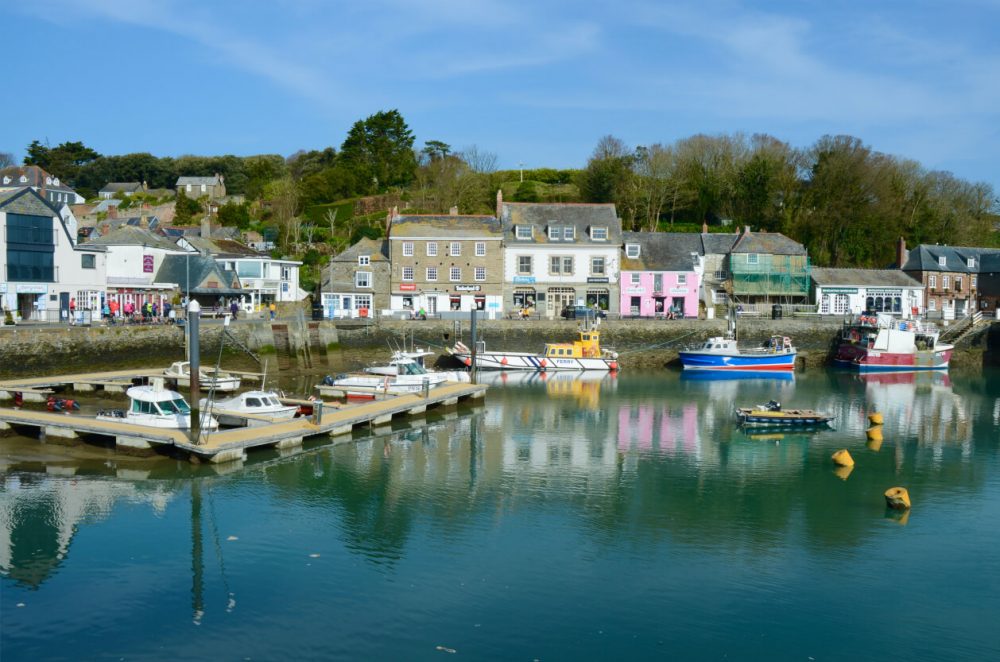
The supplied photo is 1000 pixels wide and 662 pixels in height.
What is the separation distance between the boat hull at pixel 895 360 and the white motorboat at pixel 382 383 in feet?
86.9

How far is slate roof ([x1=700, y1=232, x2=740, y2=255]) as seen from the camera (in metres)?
57.9

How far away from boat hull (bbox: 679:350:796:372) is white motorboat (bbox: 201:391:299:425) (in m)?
24.9

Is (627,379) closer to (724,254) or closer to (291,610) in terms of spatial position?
(724,254)

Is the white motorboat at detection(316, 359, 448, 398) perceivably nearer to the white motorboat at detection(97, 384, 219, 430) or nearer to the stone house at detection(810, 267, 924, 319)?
the white motorboat at detection(97, 384, 219, 430)

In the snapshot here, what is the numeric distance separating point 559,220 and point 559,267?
3507mm

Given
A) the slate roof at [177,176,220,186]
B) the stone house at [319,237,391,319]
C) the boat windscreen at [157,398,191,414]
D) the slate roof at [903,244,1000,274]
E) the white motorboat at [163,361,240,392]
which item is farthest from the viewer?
the slate roof at [177,176,220,186]

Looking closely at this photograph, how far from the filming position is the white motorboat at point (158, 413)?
78.4ft

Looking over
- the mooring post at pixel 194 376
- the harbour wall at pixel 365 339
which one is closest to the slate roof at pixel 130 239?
the harbour wall at pixel 365 339

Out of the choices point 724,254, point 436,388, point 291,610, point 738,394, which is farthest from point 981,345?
point 291,610

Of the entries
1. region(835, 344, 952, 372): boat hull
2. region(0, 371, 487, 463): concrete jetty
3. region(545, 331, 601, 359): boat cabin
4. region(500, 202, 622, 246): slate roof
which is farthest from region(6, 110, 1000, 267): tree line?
region(0, 371, 487, 463): concrete jetty

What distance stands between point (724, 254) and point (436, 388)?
30955 mm

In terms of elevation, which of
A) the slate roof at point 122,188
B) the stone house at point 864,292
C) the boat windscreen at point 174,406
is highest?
the slate roof at point 122,188

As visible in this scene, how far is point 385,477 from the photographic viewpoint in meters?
22.1

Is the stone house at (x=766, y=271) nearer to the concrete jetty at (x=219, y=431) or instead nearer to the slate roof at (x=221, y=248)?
the slate roof at (x=221, y=248)
